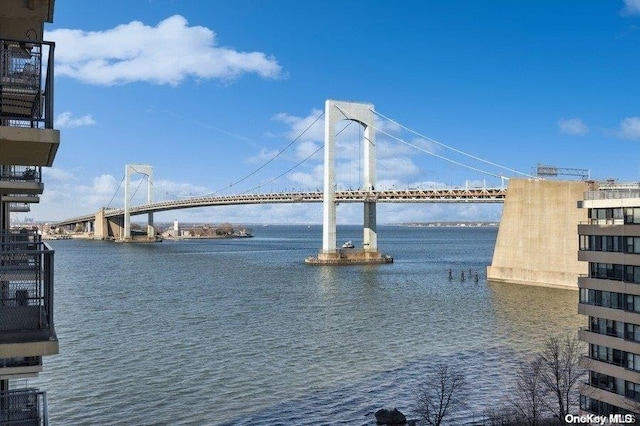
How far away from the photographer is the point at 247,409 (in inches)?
683

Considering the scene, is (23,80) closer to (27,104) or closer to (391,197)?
(27,104)

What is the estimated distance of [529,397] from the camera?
18094 mm

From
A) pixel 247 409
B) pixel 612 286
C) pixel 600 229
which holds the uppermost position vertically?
pixel 600 229

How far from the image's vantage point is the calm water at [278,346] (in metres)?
17.6

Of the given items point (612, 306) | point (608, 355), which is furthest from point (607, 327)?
point (608, 355)

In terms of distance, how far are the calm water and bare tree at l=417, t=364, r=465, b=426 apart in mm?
419

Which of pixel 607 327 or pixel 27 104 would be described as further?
pixel 607 327

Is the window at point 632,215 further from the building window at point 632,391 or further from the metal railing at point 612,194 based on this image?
the building window at point 632,391

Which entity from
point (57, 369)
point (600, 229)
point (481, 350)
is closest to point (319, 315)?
point (481, 350)

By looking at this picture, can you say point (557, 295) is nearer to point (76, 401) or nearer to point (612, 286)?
point (612, 286)

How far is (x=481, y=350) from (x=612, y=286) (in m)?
7.82

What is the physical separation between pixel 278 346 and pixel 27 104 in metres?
20.8

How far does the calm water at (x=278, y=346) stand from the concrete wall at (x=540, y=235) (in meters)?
1.97

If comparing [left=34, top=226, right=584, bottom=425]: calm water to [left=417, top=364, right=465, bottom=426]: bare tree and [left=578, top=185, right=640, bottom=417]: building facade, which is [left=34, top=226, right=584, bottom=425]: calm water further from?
[left=578, top=185, right=640, bottom=417]: building facade
